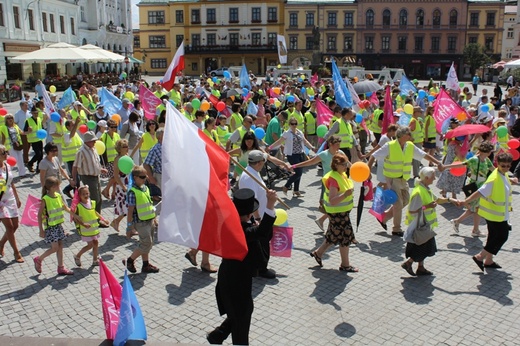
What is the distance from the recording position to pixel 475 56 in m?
60.2

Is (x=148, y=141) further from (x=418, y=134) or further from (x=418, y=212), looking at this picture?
(x=418, y=134)

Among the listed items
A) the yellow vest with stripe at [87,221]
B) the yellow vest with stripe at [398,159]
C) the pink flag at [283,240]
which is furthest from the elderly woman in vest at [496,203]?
the yellow vest with stripe at [87,221]

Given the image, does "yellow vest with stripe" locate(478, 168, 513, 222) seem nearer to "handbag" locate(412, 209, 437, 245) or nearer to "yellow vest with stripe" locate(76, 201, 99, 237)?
"handbag" locate(412, 209, 437, 245)

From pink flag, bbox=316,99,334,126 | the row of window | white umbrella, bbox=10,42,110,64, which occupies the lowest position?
pink flag, bbox=316,99,334,126

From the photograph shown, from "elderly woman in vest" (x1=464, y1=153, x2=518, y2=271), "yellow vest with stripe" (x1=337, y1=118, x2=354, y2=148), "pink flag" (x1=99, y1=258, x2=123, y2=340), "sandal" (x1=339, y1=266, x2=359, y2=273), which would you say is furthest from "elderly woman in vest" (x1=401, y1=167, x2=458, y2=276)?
"pink flag" (x1=99, y1=258, x2=123, y2=340)

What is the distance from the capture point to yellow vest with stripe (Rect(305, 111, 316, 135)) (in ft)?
44.5

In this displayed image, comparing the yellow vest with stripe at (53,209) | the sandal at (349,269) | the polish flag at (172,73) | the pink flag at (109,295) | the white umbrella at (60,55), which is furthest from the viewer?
the white umbrella at (60,55)

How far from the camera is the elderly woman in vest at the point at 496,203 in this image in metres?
6.65

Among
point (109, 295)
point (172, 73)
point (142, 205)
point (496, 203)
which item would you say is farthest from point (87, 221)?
point (172, 73)

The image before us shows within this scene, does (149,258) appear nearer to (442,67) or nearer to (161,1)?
(442,67)

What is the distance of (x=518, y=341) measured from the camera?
17.1 ft

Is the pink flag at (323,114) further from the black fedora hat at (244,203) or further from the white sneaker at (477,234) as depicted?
the black fedora hat at (244,203)

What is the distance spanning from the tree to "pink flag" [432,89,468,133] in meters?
53.3

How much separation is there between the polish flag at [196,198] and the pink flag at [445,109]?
8688 mm
